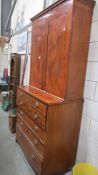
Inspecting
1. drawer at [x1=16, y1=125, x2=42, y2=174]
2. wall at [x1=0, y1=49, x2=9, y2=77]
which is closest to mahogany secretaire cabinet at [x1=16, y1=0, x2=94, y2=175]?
drawer at [x1=16, y1=125, x2=42, y2=174]

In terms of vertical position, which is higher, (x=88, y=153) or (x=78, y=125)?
(x=78, y=125)

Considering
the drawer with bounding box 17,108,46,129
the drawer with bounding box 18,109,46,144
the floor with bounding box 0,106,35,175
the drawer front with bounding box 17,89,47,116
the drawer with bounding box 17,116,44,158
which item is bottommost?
the floor with bounding box 0,106,35,175

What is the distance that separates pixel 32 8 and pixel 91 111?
2.45 metres

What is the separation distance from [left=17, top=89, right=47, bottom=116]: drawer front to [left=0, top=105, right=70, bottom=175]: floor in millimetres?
701

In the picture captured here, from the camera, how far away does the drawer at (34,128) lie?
1.66 meters

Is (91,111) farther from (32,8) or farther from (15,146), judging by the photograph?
(32,8)

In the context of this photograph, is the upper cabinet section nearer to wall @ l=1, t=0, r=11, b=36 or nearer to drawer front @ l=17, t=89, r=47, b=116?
drawer front @ l=17, t=89, r=47, b=116

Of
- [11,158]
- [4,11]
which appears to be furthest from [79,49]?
[4,11]

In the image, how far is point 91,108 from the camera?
1720mm

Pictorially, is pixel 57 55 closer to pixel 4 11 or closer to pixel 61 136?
pixel 61 136

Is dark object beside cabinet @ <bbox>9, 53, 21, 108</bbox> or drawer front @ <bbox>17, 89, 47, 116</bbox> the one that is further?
dark object beside cabinet @ <bbox>9, 53, 21, 108</bbox>

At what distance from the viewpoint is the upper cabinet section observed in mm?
1508

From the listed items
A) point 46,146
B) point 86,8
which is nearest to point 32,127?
point 46,146

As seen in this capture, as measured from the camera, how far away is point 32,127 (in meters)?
1.91
